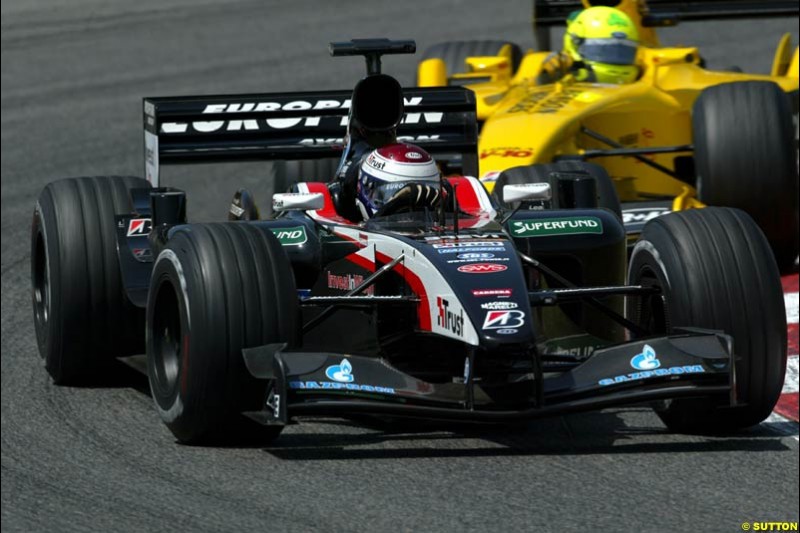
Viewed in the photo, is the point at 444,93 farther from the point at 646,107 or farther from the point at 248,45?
the point at 248,45

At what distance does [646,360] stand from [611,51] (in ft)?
21.2

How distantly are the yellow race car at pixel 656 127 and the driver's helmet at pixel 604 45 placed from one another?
5.3 inches

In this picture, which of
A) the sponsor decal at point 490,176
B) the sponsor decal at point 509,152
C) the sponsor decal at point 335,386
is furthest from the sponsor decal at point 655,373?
the sponsor decal at point 509,152

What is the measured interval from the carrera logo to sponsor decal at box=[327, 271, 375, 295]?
0.79 meters

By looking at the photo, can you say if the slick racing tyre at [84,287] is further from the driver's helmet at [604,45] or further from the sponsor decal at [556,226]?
the driver's helmet at [604,45]

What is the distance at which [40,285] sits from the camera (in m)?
10.0

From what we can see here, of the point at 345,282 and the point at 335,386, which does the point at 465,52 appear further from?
the point at 335,386

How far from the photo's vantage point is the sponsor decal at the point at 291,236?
27.1 feet

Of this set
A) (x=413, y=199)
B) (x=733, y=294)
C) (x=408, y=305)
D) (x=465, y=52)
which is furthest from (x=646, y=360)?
(x=465, y=52)

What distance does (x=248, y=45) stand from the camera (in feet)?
76.0

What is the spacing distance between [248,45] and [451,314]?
638 inches

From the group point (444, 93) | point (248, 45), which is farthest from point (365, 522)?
point (248, 45)

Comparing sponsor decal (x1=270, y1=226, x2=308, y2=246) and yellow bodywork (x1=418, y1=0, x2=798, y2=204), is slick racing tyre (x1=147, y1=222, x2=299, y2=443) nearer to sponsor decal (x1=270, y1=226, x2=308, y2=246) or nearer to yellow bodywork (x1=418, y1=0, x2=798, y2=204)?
sponsor decal (x1=270, y1=226, x2=308, y2=246)

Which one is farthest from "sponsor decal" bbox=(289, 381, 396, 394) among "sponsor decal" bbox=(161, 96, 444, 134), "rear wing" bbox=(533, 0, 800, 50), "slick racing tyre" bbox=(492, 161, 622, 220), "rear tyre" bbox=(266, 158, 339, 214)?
"rear wing" bbox=(533, 0, 800, 50)
